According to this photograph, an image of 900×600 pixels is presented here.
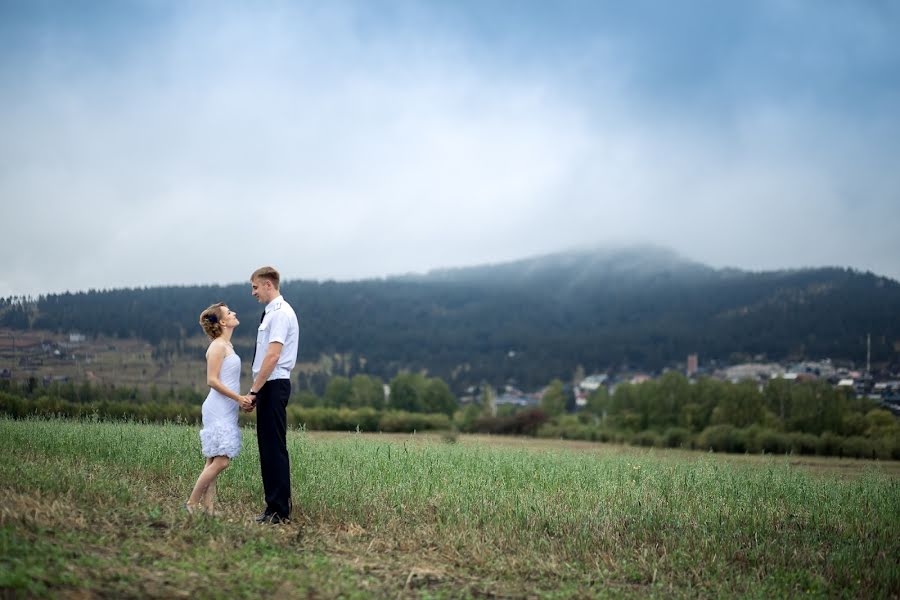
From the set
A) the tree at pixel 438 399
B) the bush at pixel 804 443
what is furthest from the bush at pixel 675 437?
the tree at pixel 438 399

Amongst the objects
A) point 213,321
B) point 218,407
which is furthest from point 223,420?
point 213,321

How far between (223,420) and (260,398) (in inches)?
20.2

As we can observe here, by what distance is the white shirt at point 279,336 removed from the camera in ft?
30.1

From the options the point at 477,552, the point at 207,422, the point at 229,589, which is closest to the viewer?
the point at 229,589

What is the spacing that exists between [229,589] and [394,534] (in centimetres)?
308

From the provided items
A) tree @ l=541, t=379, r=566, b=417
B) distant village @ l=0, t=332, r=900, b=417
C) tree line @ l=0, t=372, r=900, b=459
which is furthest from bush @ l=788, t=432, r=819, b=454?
tree @ l=541, t=379, r=566, b=417

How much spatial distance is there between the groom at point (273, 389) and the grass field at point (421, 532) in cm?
43

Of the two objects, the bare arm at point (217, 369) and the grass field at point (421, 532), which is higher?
the bare arm at point (217, 369)

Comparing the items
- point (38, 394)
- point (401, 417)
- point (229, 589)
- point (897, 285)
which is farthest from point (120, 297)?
point (897, 285)

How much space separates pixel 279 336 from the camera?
29.9 feet

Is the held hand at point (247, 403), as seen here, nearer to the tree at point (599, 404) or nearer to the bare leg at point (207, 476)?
the bare leg at point (207, 476)

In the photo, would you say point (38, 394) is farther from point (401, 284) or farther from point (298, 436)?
point (401, 284)

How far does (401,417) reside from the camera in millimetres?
54344

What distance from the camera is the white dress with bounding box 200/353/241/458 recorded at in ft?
30.1
